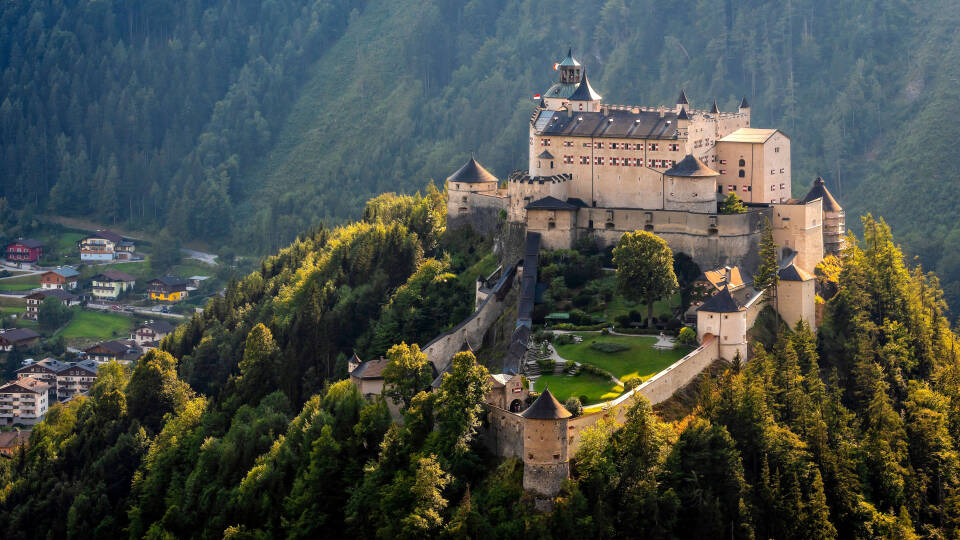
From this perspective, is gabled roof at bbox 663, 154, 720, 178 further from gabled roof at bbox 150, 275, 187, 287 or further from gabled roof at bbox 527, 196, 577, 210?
gabled roof at bbox 150, 275, 187, 287

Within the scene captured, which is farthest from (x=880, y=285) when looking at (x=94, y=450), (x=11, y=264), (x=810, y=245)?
(x=11, y=264)

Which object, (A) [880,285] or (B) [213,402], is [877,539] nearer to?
(A) [880,285]

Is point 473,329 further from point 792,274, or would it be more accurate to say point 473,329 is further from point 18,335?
point 18,335

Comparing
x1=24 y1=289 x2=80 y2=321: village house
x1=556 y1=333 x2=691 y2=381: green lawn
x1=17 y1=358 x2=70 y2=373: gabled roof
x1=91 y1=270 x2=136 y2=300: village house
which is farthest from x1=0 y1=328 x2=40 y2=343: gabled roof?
x1=556 y1=333 x2=691 y2=381: green lawn

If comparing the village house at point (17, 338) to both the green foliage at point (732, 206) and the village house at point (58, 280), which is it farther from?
the green foliage at point (732, 206)

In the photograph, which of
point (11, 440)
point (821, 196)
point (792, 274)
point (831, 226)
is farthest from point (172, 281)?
point (792, 274)

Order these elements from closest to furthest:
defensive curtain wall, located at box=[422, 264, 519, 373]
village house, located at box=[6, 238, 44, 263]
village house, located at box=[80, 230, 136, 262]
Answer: defensive curtain wall, located at box=[422, 264, 519, 373]
village house, located at box=[80, 230, 136, 262]
village house, located at box=[6, 238, 44, 263]
